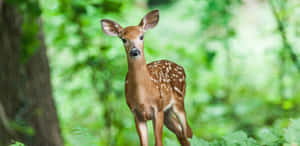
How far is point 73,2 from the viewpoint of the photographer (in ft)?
6.72

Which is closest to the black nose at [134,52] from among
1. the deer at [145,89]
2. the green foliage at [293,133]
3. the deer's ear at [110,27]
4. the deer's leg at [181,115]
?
the deer at [145,89]

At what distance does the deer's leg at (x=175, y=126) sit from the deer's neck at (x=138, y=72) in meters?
0.21

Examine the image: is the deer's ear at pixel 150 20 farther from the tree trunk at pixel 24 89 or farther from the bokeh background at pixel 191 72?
the tree trunk at pixel 24 89

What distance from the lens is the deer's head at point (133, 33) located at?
935 mm

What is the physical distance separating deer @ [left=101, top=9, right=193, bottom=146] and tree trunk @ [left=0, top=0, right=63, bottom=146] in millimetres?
1127

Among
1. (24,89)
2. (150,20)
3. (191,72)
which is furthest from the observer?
(191,72)

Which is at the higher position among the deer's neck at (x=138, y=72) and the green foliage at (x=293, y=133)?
the deer's neck at (x=138, y=72)

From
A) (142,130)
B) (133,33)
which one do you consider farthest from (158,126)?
(133,33)

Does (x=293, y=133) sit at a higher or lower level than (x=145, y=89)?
lower

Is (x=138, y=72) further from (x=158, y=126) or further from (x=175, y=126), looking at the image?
(x=175, y=126)

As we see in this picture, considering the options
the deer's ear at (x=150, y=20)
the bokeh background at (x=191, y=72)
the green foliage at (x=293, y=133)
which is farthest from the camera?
the bokeh background at (x=191, y=72)

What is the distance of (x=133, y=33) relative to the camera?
0.95 meters

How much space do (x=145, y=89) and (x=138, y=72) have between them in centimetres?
5

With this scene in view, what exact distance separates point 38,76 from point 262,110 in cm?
262
